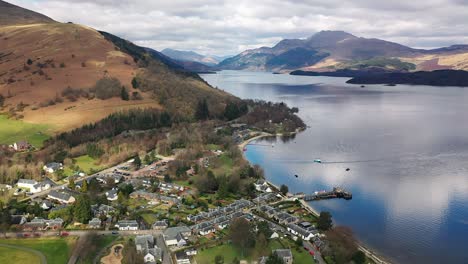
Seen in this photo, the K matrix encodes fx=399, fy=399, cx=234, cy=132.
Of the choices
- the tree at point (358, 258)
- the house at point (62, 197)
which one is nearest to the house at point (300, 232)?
the tree at point (358, 258)

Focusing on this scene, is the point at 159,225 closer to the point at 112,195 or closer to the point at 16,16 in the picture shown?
the point at 112,195

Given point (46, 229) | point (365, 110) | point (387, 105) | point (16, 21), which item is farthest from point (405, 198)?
point (16, 21)

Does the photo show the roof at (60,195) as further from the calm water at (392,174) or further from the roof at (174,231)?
the calm water at (392,174)

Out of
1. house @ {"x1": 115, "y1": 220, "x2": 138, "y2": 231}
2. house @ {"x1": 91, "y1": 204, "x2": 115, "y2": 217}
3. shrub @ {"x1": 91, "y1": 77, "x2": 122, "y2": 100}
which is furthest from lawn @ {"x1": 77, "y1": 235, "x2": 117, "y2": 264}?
shrub @ {"x1": 91, "y1": 77, "x2": 122, "y2": 100}

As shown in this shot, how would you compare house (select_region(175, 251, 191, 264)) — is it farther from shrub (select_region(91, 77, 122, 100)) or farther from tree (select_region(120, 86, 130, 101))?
shrub (select_region(91, 77, 122, 100))

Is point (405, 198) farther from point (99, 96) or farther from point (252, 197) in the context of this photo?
point (99, 96)
